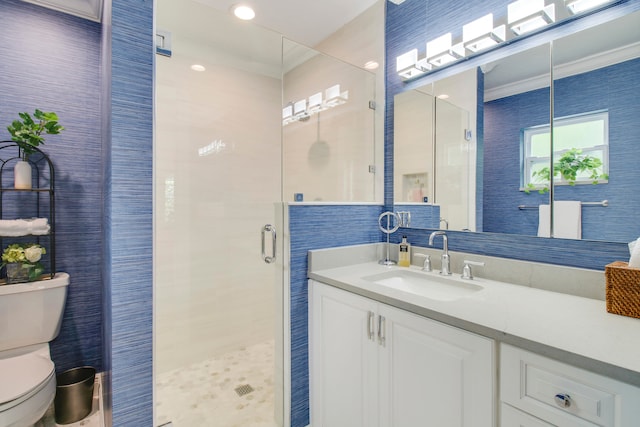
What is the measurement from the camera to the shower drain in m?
1.92

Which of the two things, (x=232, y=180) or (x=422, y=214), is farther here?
(x=232, y=180)

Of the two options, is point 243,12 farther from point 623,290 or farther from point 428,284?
point 623,290

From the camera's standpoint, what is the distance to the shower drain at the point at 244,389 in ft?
6.28

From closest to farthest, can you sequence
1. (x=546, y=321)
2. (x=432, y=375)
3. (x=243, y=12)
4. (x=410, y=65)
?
(x=546, y=321), (x=432, y=375), (x=410, y=65), (x=243, y=12)

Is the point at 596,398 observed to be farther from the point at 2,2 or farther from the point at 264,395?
the point at 2,2

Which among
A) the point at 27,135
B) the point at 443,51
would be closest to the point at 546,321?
the point at 443,51

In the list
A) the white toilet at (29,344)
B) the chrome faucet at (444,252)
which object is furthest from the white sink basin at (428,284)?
the white toilet at (29,344)

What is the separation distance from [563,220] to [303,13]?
1988mm

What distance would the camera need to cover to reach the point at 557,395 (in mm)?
756

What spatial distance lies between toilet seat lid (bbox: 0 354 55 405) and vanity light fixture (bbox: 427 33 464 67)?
2.59m

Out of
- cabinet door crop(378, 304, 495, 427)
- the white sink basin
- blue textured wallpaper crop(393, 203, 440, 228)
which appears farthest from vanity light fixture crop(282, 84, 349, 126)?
cabinet door crop(378, 304, 495, 427)

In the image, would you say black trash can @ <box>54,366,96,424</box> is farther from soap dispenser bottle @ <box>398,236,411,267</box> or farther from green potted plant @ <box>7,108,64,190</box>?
soap dispenser bottle @ <box>398,236,411,267</box>

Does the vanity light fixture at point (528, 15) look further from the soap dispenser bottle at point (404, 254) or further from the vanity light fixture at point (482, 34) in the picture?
the soap dispenser bottle at point (404, 254)

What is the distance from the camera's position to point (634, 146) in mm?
1101
